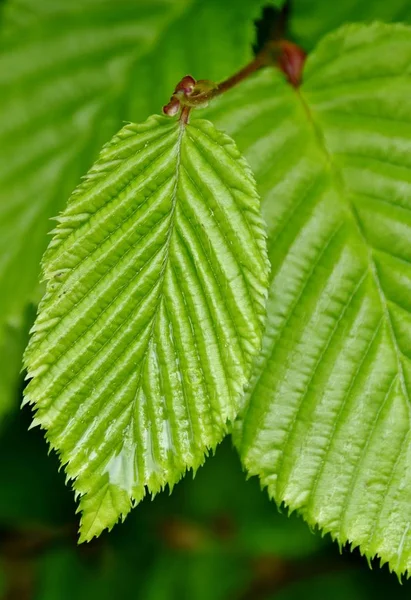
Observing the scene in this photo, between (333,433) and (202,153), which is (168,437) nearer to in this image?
(333,433)

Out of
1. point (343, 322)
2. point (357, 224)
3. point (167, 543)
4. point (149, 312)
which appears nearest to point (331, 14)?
point (357, 224)

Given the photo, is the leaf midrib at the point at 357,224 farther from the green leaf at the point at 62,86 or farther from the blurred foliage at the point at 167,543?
the blurred foliage at the point at 167,543

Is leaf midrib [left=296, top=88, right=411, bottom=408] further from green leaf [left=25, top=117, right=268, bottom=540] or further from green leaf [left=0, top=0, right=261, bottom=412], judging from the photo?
green leaf [left=0, top=0, right=261, bottom=412]

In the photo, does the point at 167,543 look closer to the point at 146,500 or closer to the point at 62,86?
the point at 146,500

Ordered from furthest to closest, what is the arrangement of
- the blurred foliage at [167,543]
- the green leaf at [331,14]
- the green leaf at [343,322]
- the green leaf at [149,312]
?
the blurred foliage at [167,543] → the green leaf at [331,14] → the green leaf at [343,322] → the green leaf at [149,312]

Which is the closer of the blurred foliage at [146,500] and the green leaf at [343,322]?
the green leaf at [343,322]

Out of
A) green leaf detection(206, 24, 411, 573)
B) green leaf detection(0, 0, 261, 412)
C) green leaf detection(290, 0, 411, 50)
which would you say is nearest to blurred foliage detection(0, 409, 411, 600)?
green leaf detection(0, 0, 261, 412)

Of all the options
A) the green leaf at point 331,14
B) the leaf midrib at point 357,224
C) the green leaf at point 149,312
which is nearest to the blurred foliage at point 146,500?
the green leaf at point 331,14
